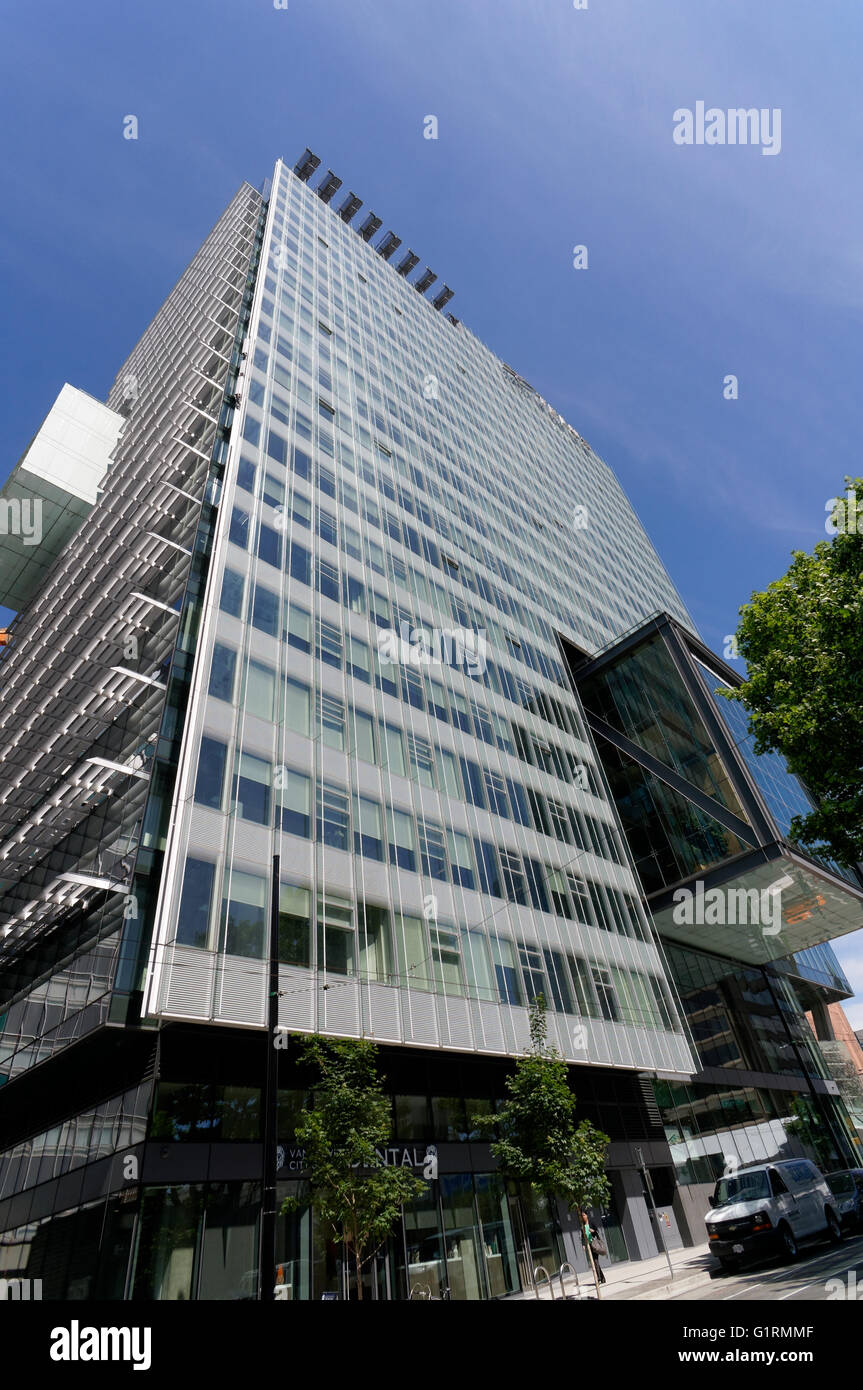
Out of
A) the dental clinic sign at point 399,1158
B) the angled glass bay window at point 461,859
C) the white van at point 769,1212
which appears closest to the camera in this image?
the white van at point 769,1212

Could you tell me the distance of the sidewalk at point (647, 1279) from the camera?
16781mm

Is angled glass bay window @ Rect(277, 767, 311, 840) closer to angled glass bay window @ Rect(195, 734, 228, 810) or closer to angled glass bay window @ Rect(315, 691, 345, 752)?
angled glass bay window @ Rect(195, 734, 228, 810)

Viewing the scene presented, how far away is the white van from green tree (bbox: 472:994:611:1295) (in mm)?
2992

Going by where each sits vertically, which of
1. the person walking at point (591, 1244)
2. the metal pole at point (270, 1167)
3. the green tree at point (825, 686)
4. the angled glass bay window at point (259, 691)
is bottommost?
the person walking at point (591, 1244)

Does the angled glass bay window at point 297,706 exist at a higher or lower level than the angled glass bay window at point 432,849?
higher

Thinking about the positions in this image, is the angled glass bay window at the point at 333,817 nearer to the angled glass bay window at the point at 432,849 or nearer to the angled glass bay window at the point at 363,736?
the angled glass bay window at the point at 363,736

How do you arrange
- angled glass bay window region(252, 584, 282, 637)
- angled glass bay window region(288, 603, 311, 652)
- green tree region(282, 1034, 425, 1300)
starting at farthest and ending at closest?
angled glass bay window region(288, 603, 311, 652) → angled glass bay window region(252, 584, 282, 637) → green tree region(282, 1034, 425, 1300)

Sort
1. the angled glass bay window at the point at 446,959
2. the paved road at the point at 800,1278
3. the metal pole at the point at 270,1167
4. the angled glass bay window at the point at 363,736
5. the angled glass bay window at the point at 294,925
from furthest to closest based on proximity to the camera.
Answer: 1. the angled glass bay window at the point at 363,736
2. the angled glass bay window at the point at 446,959
3. the angled glass bay window at the point at 294,925
4. the paved road at the point at 800,1278
5. the metal pole at the point at 270,1167

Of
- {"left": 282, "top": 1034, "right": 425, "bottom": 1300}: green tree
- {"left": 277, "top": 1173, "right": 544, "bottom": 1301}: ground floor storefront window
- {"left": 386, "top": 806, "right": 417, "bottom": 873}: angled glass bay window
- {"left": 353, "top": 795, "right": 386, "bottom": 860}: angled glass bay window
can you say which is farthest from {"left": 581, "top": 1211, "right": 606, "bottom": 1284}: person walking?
{"left": 353, "top": 795, "right": 386, "bottom": 860}: angled glass bay window

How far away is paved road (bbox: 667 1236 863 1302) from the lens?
37.9ft

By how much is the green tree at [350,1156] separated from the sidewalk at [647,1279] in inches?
241

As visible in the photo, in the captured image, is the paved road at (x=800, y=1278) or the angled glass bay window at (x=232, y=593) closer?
the paved road at (x=800, y=1278)

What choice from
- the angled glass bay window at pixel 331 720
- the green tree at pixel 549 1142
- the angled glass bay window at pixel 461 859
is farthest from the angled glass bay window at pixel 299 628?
the green tree at pixel 549 1142

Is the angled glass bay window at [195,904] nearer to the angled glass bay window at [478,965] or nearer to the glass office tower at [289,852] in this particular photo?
the glass office tower at [289,852]
